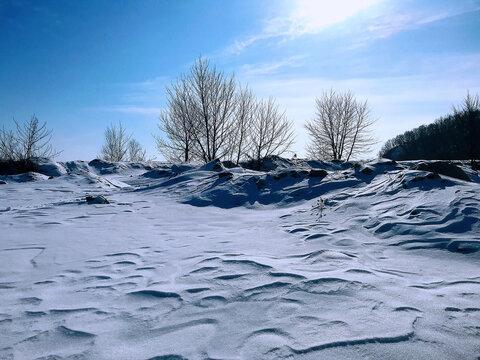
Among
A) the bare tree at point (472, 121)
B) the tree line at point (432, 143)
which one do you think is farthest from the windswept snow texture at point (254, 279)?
the tree line at point (432, 143)

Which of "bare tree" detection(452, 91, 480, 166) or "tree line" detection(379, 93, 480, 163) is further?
"tree line" detection(379, 93, 480, 163)

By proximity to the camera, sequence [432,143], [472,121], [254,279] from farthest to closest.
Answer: [432,143] → [472,121] → [254,279]

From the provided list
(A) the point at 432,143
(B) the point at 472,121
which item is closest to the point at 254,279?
(B) the point at 472,121

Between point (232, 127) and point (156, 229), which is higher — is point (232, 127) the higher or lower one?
the higher one

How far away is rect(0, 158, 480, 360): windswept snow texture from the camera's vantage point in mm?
1111

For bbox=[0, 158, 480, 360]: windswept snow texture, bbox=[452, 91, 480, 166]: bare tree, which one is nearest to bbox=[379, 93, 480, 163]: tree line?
bbox=[452, 91, 480, 166]: bare tree

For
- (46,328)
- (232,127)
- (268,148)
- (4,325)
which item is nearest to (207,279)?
(46,328)

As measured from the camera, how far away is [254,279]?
1.71 m

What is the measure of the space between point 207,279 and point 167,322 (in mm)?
491

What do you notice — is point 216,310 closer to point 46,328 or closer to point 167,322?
point 167,322

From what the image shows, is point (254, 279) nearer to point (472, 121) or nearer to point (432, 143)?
point (472, 121)

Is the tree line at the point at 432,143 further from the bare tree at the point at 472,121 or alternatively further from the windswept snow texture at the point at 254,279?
the windswept snow texture at the point at 254,279

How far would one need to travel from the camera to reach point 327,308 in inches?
52.7

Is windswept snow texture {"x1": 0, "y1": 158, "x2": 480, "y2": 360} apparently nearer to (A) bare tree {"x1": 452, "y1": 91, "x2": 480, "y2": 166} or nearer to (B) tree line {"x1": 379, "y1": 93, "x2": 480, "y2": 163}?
(A) bare tree {"x1": 452, "y1": 91, "x2": 480, "y2": 166}
